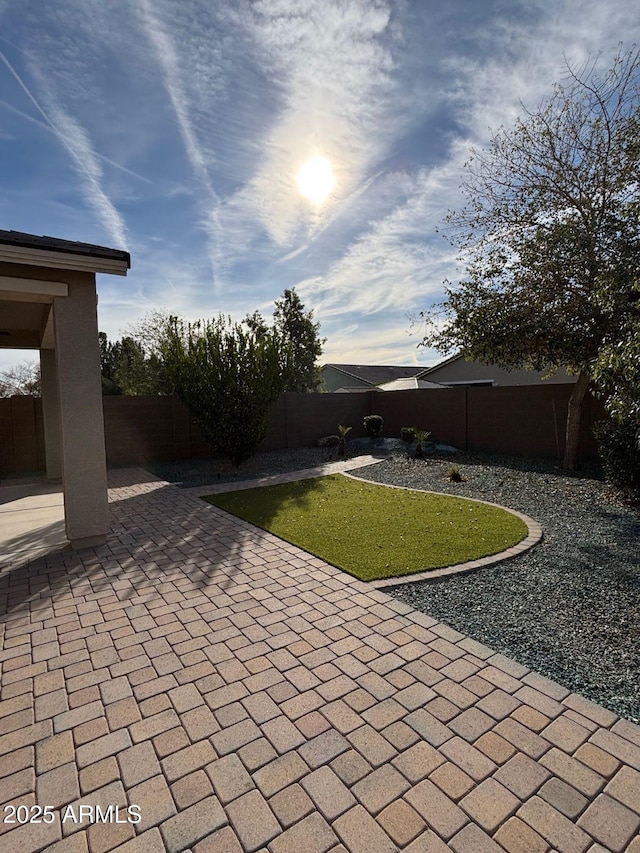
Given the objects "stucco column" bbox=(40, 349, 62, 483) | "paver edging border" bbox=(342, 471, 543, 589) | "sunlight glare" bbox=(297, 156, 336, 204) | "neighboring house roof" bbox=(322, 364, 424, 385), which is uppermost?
"sunlight glare" bbox=(297, 156, 336, 204)

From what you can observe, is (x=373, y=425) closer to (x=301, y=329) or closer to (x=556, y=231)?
(x=556, y=231)

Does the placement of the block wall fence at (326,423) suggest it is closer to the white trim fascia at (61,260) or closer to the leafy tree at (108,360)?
the white trim fascia at (61,260)

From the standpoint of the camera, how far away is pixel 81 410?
504 cm

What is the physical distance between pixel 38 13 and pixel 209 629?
7.37 meters

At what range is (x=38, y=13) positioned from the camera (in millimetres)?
5137

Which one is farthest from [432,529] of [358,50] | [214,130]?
[214,130]

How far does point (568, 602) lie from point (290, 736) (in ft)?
8.90

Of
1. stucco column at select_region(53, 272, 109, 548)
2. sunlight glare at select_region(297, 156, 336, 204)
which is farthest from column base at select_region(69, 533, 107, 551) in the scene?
sunlight glare at select_region(297, 156, 336, 204)

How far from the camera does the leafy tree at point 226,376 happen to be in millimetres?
9477

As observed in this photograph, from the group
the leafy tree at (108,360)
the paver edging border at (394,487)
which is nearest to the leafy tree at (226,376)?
the paver edging border at (394,487)

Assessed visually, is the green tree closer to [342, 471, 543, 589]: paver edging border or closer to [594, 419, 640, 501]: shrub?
[594, 419, 640, 501]: shrub

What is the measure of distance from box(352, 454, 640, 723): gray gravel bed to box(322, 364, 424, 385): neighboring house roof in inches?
1030

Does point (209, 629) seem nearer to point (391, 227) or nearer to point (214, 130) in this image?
point (214, 130)

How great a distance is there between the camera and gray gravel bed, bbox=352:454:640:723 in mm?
2799
